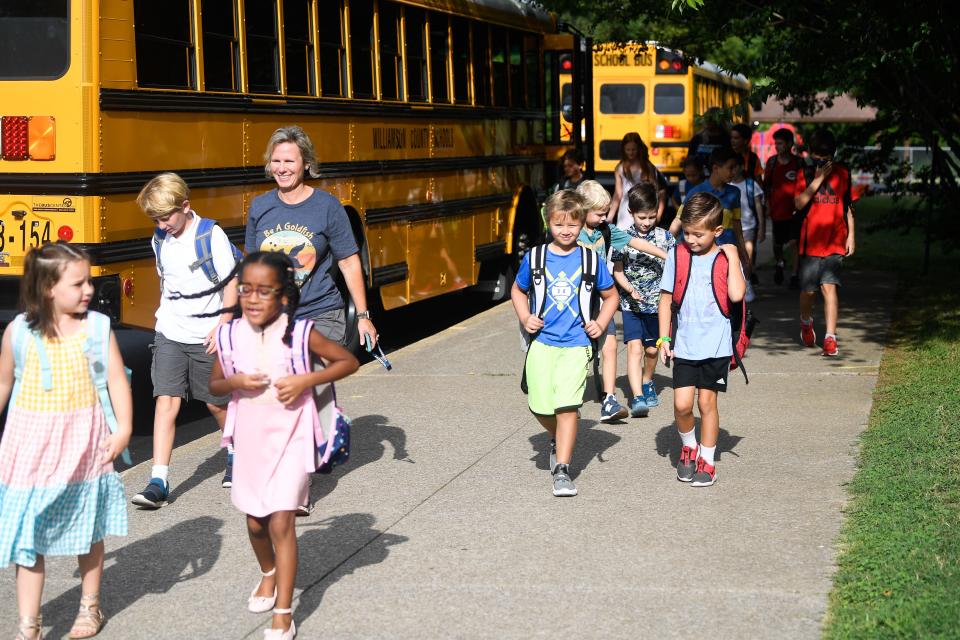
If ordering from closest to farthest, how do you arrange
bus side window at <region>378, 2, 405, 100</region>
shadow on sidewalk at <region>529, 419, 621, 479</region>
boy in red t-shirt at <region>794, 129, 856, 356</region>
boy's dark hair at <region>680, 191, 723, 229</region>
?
boy's dark hair at <region>680, 191, 723, 229</region>
shadow on sidewalk at <region>529, 419, 621, 479</region>
boy in red t-shirt at <region>794, 129, 856, 356</region>
bus side window at <region>378, 2, 405, 100</region>

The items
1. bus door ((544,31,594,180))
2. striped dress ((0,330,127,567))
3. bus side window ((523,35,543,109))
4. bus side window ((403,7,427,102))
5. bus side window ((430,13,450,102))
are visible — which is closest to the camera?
striped dress ((0,330,127,567))

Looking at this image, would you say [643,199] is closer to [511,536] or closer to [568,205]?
[568,205]

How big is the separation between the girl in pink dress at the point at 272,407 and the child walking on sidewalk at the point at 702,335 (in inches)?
89.9

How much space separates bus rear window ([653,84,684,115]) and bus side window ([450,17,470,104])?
1533cm

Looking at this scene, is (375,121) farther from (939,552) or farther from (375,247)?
(939,552)

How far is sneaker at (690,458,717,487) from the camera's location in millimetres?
6363

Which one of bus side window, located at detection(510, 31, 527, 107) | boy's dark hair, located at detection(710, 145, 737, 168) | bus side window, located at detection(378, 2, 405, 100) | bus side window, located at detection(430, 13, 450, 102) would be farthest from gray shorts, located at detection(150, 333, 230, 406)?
bus side window, located at detection(510, 31, 527, 107)

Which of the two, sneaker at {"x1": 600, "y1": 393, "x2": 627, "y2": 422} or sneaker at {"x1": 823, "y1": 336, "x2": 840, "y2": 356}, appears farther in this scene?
sneaker at {"x1": 823, "y1": 336, "x2": 840, "y2": 356}

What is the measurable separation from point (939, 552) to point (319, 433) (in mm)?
2252

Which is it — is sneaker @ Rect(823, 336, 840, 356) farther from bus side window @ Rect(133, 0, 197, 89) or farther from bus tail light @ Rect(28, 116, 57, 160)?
bus tail light @ Rect(28, 116, 57, 160)

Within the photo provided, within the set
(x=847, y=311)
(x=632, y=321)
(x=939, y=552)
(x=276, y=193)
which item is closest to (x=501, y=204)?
(x=847, y=311)

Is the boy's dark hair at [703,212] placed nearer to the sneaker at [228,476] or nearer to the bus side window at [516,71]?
the sneaker at [228,476]

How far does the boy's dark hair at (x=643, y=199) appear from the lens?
25.7 feet

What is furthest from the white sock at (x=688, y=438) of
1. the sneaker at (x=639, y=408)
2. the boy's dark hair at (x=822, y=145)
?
the boy's dark hair at (x=822, y=145)
